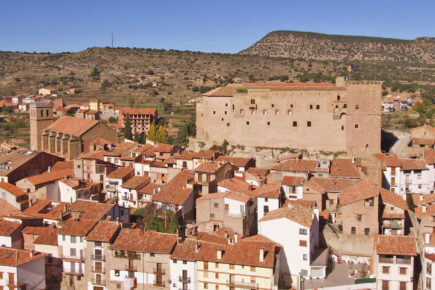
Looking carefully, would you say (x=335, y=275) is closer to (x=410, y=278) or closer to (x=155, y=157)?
(x=410, y=278)

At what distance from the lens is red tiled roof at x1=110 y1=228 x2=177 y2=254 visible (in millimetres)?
24109

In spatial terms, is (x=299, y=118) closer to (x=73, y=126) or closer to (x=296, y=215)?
(x=296, y=215)

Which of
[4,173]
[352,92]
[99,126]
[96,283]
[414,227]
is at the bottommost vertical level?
[96,283]

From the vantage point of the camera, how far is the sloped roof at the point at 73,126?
44.5 metres

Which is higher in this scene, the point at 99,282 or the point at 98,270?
the point at 98,270

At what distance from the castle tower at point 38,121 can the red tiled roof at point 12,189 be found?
16509 mm

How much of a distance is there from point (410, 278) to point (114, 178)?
66.8 ft

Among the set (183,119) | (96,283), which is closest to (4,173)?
(96,283)

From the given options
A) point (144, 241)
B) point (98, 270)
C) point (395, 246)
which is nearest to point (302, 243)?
point (395, 246)

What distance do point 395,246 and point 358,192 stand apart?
4.49 meters

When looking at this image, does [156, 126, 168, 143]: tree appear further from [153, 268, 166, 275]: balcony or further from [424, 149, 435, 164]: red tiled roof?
[153, 268, 166, 275]: balcony

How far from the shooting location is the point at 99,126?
45.2 metres

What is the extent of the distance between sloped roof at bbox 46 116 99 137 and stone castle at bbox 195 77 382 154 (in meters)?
11.0

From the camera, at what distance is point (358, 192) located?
2762 cm
